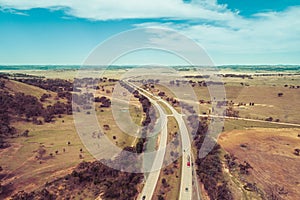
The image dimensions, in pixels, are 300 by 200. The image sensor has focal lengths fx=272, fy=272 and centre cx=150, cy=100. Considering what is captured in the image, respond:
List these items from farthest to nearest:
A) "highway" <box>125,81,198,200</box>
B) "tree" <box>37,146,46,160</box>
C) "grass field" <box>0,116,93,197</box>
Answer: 1. "tree" <box>37,146,46,160</box>
2. "grass field" <box>0,116,93,197</box>
3. "highway" <box>125,81,198,200</box>

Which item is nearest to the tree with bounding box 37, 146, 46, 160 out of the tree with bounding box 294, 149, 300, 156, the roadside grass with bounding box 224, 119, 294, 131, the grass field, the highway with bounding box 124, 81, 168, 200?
the grass field

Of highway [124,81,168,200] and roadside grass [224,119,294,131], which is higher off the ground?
roadside grass [224,119,294,131]

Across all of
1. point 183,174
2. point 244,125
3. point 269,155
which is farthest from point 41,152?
point 244,125

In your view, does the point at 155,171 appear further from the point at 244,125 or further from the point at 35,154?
the point at 244,125

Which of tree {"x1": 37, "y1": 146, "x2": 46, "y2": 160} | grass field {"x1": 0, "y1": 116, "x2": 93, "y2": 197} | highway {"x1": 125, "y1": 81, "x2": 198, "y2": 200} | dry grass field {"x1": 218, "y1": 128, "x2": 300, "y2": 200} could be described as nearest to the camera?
highway {"x1": 125, "y1": 81, "x2": 198, "y2": 200}

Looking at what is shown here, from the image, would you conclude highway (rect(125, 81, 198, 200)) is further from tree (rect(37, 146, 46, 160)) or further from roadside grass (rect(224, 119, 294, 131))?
tree (rect(37, 146, 46, 160))

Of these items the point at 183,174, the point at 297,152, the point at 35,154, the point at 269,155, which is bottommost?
the point at 183,174

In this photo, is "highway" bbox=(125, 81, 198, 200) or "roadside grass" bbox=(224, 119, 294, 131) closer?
"highway" bbox=(125, 81, 198, 200)

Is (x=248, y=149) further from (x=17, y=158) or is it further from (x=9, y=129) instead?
(x=9, y=129)
